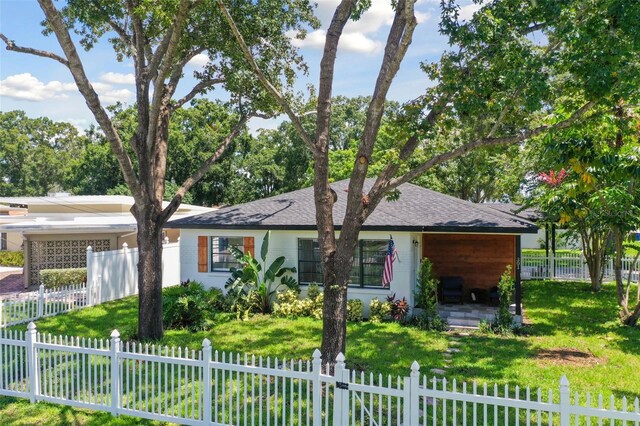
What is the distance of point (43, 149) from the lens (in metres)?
55.6

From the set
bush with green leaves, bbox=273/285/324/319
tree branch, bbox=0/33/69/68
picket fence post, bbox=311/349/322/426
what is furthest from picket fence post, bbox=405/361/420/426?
tree branch, bbox=0/33/69/68

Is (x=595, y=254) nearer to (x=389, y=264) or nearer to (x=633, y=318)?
(x=633, y=318)

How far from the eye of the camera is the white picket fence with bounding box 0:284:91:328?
12.5m

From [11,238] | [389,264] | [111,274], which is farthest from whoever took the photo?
[11,238]

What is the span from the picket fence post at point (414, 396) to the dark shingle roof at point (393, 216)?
7.76 m

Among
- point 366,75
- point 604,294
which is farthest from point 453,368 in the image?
point 604,294

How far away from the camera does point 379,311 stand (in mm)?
13383

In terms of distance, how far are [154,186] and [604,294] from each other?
16.3 m

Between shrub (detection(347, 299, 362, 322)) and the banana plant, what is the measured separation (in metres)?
1.90

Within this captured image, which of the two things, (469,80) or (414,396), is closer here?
(414,396)

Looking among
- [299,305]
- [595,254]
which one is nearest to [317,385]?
[299,305]

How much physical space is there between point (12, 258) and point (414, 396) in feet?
97.0

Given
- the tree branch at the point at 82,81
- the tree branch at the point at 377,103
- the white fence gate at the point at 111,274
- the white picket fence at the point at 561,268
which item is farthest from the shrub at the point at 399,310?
the white picket fence at the point at 561,268

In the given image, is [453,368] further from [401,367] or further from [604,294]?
[604,294]
